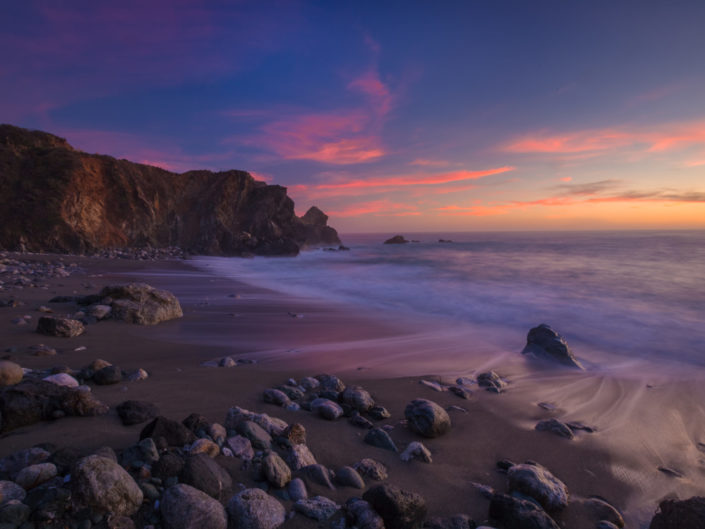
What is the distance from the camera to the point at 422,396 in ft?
12.0

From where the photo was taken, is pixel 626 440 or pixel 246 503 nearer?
pixel 246 503

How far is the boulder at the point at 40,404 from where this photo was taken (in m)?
2.05

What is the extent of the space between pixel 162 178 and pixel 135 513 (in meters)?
37.6

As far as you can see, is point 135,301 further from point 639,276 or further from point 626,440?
point 639,276

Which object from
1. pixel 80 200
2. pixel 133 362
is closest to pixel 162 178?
pixel 80 200

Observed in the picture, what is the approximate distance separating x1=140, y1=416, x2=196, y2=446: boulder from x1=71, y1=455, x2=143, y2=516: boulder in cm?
41

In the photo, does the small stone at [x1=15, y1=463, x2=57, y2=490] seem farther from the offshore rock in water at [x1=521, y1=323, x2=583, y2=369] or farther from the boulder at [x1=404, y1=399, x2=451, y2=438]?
the offshore rock in water at [x1=521, y1=323, x2=583, y2=369]

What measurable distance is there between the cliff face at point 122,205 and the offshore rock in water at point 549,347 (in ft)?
78.1

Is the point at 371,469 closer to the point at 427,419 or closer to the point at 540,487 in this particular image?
the point at 427,419

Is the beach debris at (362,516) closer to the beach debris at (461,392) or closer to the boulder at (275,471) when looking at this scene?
the boulder at (275,471)

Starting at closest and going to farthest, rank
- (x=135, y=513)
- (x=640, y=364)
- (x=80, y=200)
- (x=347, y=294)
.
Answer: (x=135, y=513), (x=640, y=364), (x=347, y=294), (x=80, y=200)

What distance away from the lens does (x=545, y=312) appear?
9.11m

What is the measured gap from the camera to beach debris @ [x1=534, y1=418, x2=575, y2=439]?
3.07 m

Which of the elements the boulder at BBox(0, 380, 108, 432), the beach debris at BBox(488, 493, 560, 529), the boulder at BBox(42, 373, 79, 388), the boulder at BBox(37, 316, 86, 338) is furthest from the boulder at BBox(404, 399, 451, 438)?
the boulder at BBox(37, 316, 86, 338)
